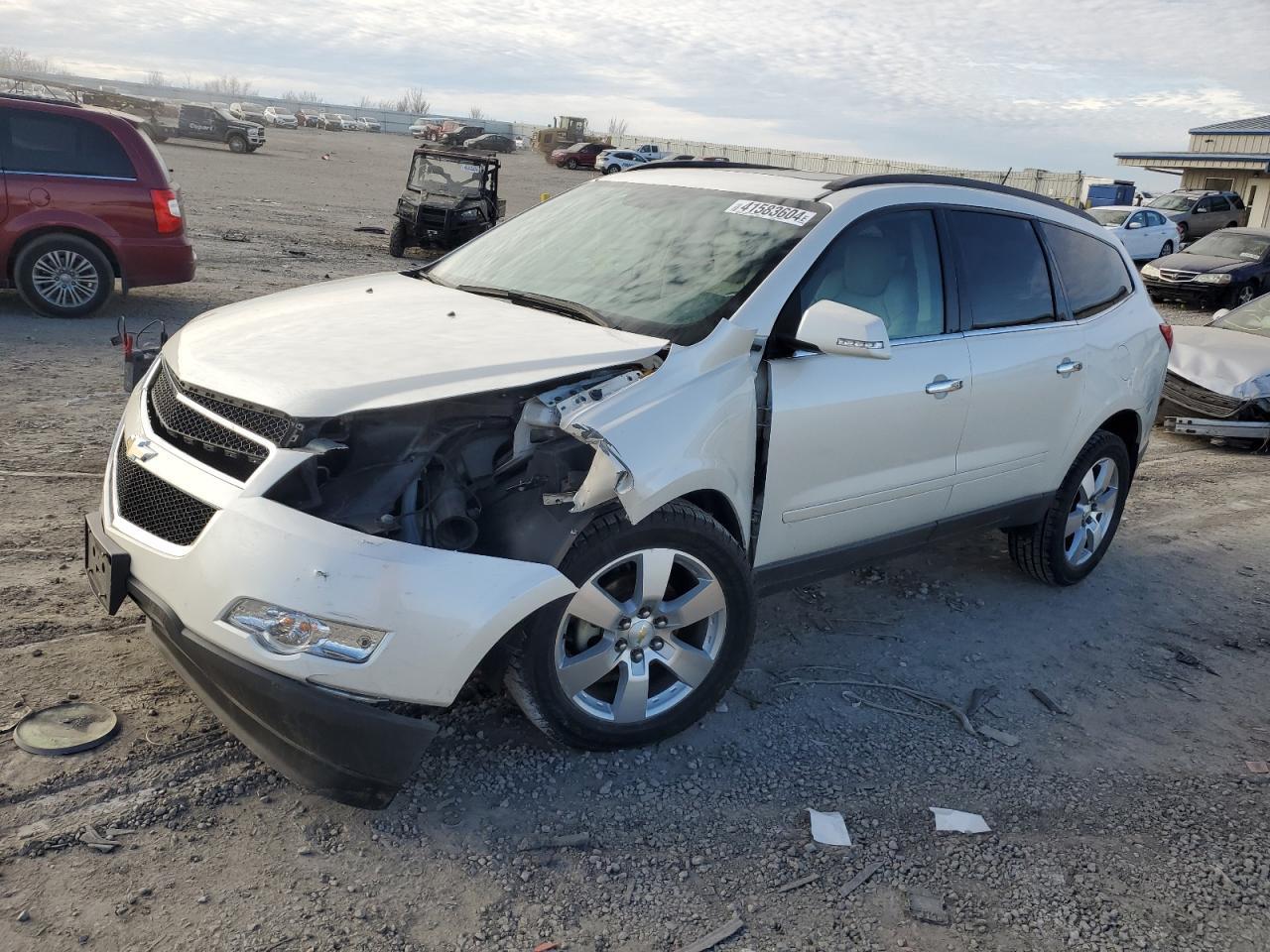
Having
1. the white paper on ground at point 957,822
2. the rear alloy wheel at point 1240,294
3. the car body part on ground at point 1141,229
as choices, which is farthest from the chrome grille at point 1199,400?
the car body part on ground at point 1141,229

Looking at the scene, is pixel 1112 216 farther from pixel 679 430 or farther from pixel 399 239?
pixel 679 430

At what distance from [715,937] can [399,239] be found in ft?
48.6

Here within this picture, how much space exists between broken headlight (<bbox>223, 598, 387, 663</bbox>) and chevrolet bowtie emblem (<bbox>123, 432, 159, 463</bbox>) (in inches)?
28.5

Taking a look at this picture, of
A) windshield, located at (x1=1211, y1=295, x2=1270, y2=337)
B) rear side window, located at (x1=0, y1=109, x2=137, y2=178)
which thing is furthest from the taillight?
windshield, located at (x1=1211, y1=295, x2=1270, y2=337)

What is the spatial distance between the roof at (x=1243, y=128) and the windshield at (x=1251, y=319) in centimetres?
3314

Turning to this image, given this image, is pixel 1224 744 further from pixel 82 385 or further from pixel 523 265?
pixel 82 385

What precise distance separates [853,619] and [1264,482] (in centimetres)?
490

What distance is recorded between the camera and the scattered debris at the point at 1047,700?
423cm

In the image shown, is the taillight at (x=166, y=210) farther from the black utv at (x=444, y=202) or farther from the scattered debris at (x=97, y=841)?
the scattered debris at (x=97, y=841)

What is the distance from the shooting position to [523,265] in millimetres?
4340

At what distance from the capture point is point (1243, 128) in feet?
131

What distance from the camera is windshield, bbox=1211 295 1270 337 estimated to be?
10.2 m

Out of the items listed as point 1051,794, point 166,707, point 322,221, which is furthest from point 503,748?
point 322,221

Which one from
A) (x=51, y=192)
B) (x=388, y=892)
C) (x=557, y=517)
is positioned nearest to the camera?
(x=388, y=892)
